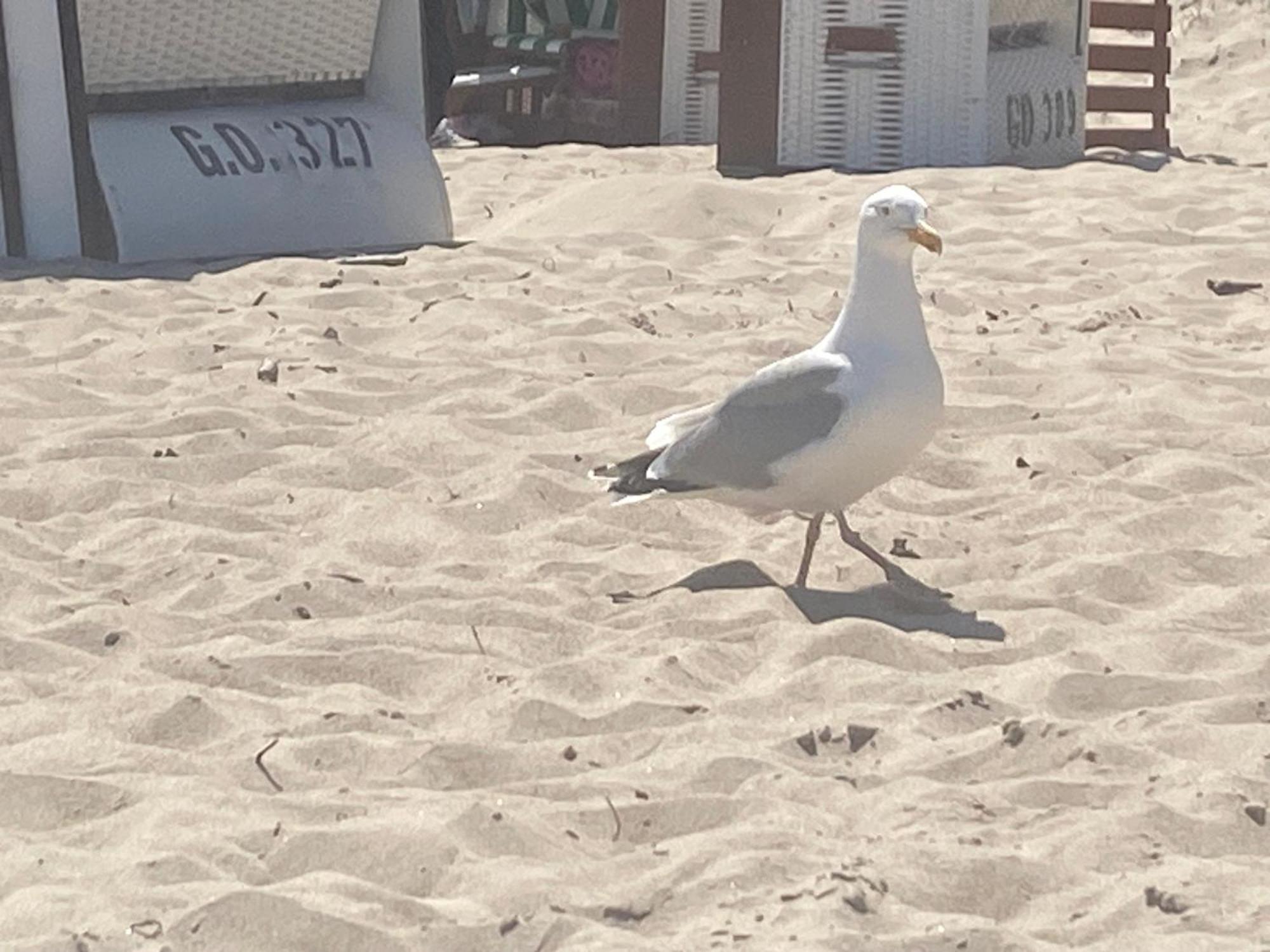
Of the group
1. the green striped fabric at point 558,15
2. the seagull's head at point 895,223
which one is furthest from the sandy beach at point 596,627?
the green striped fabric at point 558,15

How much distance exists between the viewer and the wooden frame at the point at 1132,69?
1054 centimetres

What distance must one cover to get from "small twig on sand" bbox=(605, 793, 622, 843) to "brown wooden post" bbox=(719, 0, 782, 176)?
6.42m

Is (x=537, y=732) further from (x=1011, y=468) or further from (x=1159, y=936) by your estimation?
(x=1011, y=468)

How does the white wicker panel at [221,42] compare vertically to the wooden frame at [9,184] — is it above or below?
above

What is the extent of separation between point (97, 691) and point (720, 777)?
1107 millimetres

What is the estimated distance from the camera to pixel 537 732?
3.96 meters

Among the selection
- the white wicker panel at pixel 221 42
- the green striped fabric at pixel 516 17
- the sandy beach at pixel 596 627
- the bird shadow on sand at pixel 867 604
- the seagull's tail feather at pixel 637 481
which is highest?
the white wicker panel at pixel 221 42

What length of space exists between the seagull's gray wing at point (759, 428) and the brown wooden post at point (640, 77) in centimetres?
664

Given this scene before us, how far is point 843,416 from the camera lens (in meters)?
4.50

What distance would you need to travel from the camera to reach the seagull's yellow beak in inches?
180

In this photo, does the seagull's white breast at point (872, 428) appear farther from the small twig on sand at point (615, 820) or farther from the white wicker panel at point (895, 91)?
the white wicker panel at point (895, 91)

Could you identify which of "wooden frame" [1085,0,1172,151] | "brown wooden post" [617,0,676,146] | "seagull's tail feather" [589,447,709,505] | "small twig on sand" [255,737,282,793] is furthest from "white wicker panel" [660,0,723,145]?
"small twig on sand" [255,737,282,793]

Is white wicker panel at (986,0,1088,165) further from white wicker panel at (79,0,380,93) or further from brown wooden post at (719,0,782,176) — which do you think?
white wicker panel at (79,0,380,93)

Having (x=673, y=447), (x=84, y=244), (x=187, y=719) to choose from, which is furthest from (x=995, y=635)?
(x=84, y=244)
